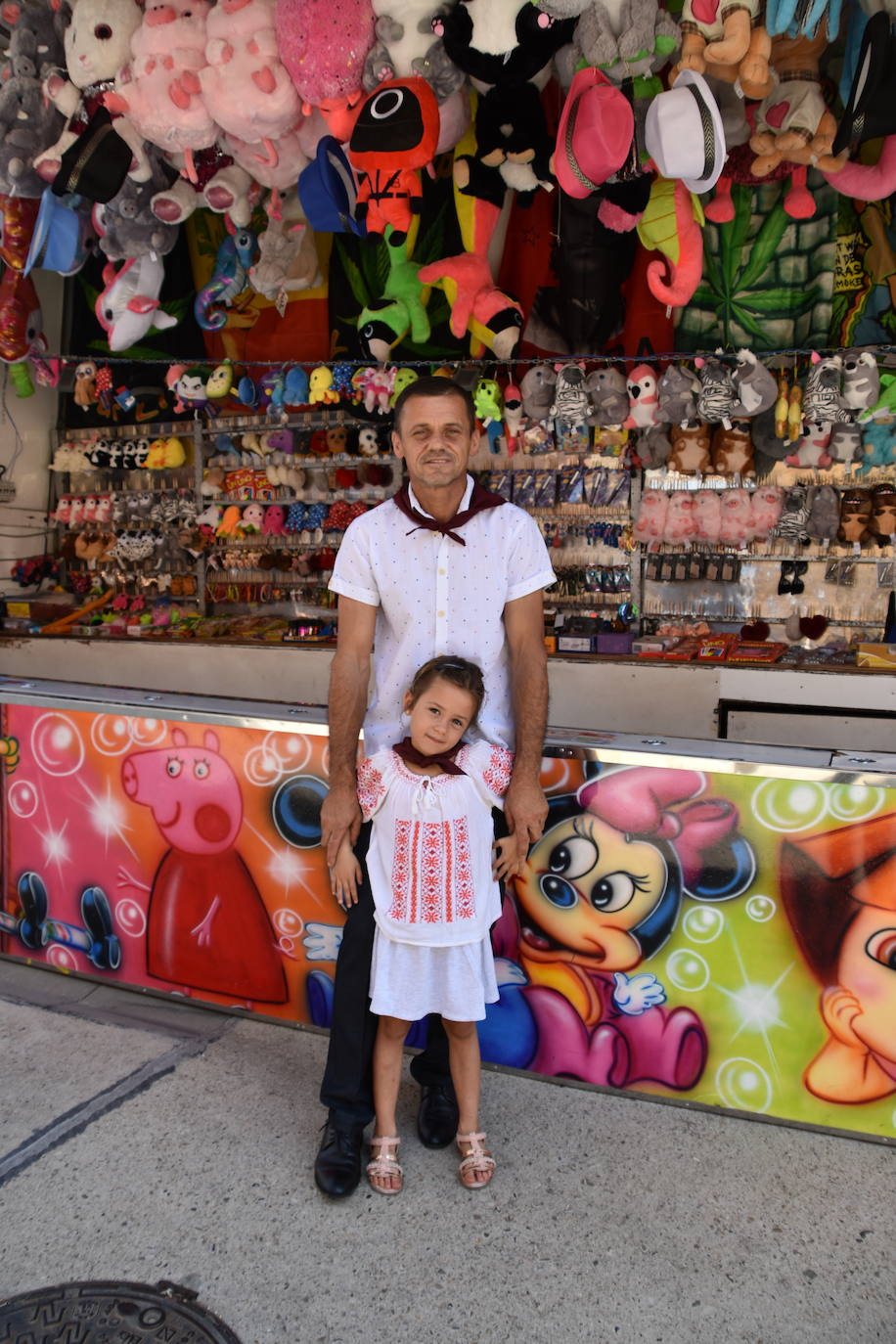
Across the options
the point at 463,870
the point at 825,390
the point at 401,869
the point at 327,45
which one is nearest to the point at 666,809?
the point at 463,870

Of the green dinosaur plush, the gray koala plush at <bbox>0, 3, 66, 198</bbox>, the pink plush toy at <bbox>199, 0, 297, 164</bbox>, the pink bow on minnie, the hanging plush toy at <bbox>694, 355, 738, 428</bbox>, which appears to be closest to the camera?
the pink bow on minnie

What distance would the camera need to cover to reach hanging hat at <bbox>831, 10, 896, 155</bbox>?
296 cm

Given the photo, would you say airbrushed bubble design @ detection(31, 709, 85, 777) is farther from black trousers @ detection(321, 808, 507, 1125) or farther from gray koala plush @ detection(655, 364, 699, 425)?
gray koala plush @ detection(655, 364, 699, 425)

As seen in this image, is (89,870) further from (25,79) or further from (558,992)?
(25,79)

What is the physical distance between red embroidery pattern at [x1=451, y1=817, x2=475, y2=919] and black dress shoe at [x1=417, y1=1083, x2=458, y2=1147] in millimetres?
577

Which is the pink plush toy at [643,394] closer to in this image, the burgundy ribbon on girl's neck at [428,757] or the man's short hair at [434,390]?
the man's short hair at [434,390]

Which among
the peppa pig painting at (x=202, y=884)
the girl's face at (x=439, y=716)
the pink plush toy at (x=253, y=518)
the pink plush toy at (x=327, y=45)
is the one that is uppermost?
the pink plush toy at (x=327, y=45)

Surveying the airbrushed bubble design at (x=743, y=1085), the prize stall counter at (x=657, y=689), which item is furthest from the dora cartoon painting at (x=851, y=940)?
the prize stall counter at (x=657, y=689)

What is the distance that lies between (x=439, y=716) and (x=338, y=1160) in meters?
0.99

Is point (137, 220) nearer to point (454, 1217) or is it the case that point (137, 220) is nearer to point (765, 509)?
point (765, 509)

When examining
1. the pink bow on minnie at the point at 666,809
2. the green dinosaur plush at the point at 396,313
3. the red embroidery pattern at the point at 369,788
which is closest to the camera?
the red embroidery pattern at the point at 369,788

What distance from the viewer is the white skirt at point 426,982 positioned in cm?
200

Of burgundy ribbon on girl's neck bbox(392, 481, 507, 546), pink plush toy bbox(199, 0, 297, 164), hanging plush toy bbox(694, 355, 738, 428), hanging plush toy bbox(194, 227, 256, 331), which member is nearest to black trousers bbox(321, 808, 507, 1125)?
burgundy ribbon on girl's neck bbox(392, 481, 507, 546)

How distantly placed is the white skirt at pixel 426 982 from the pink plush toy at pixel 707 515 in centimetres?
346
